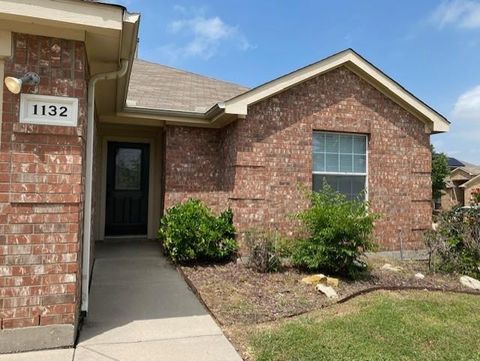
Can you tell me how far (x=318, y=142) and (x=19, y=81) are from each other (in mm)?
5768

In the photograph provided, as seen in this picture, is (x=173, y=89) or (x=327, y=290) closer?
(x=327, y=290)

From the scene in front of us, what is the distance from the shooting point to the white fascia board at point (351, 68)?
687 cm

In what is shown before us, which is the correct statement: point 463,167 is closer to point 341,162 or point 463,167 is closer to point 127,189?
point 341,162

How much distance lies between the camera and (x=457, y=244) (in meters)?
7.05

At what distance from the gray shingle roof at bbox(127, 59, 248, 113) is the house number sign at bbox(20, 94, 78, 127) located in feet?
12.5

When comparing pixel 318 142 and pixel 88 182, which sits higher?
pixel 318 142

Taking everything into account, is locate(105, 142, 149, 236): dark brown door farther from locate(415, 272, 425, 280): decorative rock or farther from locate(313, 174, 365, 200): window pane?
locate(415, 272, 425, 280): decorative rock

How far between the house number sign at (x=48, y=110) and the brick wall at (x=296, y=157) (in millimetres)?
3811

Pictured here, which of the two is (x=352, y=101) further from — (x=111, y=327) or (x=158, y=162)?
(x=111, y=327)

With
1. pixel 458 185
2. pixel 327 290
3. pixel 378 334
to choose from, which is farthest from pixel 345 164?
pixel 458 185

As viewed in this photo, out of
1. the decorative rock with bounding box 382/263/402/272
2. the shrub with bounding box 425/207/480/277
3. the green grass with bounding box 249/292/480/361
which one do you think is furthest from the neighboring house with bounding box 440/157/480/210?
the green grass with bounding box 249/292/480/361

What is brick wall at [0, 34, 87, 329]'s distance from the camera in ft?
11.1

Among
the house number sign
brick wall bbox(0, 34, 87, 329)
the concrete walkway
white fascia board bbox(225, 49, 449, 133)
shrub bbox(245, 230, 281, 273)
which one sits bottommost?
the concrete walkway

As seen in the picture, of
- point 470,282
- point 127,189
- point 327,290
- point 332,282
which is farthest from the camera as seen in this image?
point 127,189
